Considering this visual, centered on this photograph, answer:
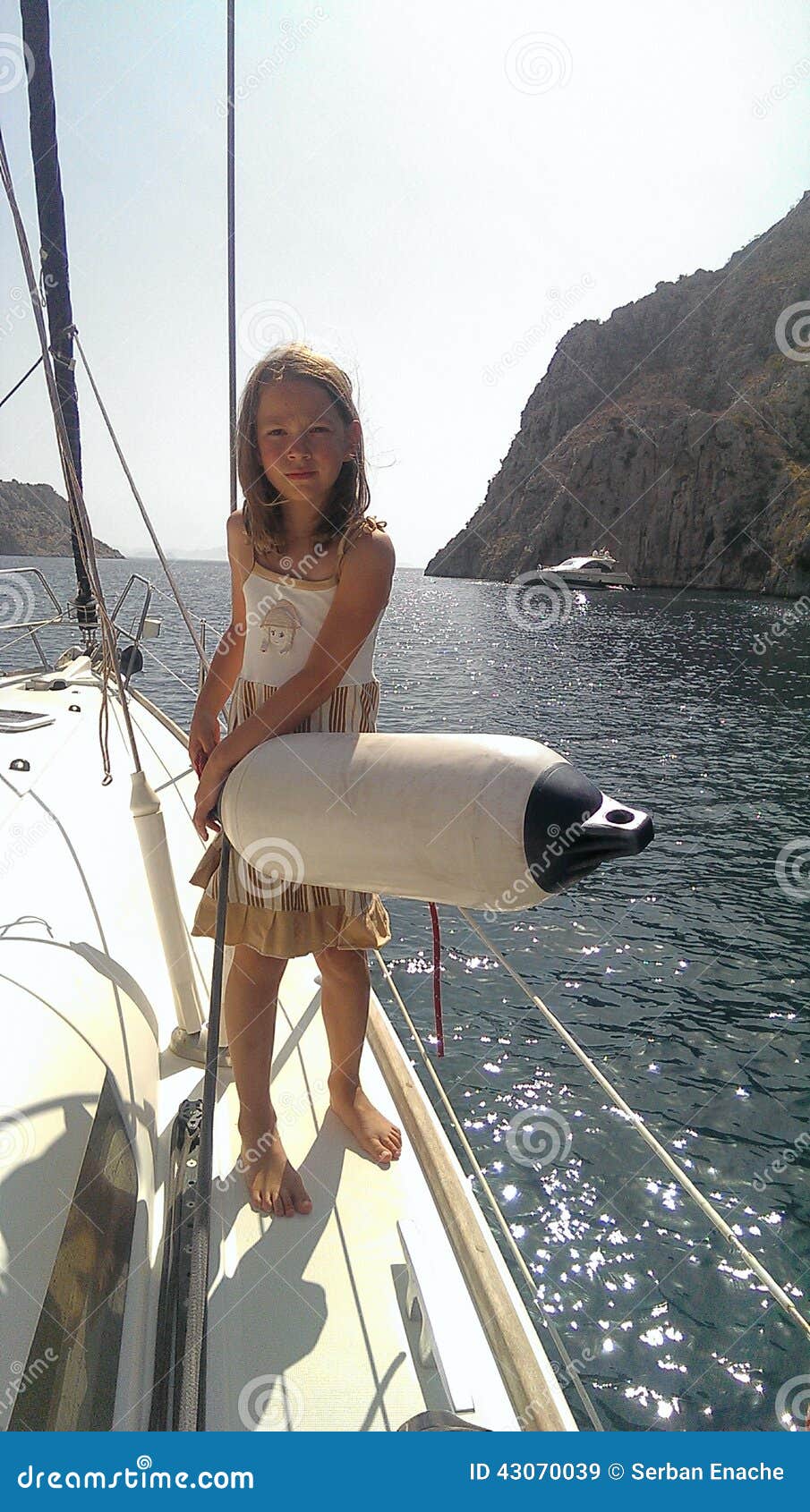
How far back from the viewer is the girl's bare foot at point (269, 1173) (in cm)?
192

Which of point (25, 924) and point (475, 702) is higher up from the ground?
point (25, 924)

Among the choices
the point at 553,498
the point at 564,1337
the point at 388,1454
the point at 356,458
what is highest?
the point at 553,498

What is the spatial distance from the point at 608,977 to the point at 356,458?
5.34m

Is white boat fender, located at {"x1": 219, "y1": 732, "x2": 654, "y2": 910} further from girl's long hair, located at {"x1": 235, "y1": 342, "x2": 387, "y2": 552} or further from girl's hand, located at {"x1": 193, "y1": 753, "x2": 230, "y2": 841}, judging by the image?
girl's long hair, located at {"x1": 235, "y1": 342, "x2": 387, "y2": 552}

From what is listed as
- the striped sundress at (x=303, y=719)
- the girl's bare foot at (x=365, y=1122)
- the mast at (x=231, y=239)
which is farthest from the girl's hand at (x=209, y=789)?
the girl's bare foot at (x=365, y=1122)

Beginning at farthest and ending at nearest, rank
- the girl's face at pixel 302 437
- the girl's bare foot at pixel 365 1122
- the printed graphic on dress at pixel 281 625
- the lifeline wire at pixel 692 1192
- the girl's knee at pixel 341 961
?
the girl's bare foot at pixel 365 1122, the girl's knee at pixel 341 961, the printed graphic on dress at pixel 281 625, the girl's face at pixel 302 437, the lifeline wire at pixel 692 1192

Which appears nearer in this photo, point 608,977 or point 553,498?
point 608,977

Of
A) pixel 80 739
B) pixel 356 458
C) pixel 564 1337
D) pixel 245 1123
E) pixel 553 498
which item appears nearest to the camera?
pixel 356 458

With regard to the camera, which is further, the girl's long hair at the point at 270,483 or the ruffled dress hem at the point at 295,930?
the ruffled dress hem at the point at 295,930

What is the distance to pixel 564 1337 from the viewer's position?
3.26 m

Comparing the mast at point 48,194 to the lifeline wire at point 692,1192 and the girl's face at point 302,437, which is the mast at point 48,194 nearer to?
the girl's face at point 302,437

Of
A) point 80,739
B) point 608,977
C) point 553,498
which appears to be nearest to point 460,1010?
point 608,977

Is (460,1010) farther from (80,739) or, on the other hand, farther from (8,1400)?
(8,1400)

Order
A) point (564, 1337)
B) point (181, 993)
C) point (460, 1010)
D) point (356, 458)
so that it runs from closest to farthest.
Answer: point (356, 458) → point (181, 993) → point (564, 1337) → point (460, 1010)
